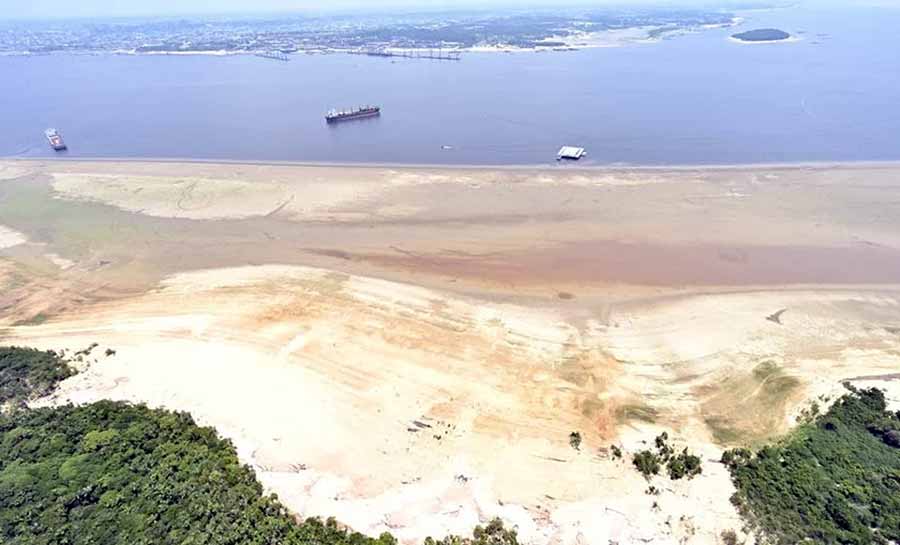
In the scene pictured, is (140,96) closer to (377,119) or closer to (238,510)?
(377,119)

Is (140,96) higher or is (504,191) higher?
(140,96)

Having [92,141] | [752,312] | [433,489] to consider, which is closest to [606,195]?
[752,312]

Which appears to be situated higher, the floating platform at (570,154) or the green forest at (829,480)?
the floating platform at (570,154)

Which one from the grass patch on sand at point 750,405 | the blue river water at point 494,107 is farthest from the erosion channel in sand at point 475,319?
the blue river water at point 494,107

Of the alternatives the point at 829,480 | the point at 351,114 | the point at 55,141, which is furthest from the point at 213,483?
the point at 55,141

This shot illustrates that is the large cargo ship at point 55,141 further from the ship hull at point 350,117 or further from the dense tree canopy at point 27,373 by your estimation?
the dense tree canopy at point 27,373

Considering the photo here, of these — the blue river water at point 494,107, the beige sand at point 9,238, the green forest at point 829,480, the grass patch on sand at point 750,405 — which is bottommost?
the grass patch on sand at point 750,405

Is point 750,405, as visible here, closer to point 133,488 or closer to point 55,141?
point 133,488

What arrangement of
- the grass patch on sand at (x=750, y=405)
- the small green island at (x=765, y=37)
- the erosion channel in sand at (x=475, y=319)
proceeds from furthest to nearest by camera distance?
the small green island at (x=765, y=37), the grass patch on sand at (x=750, y=405), the erosion channel in sand at (x=475, y=319)
